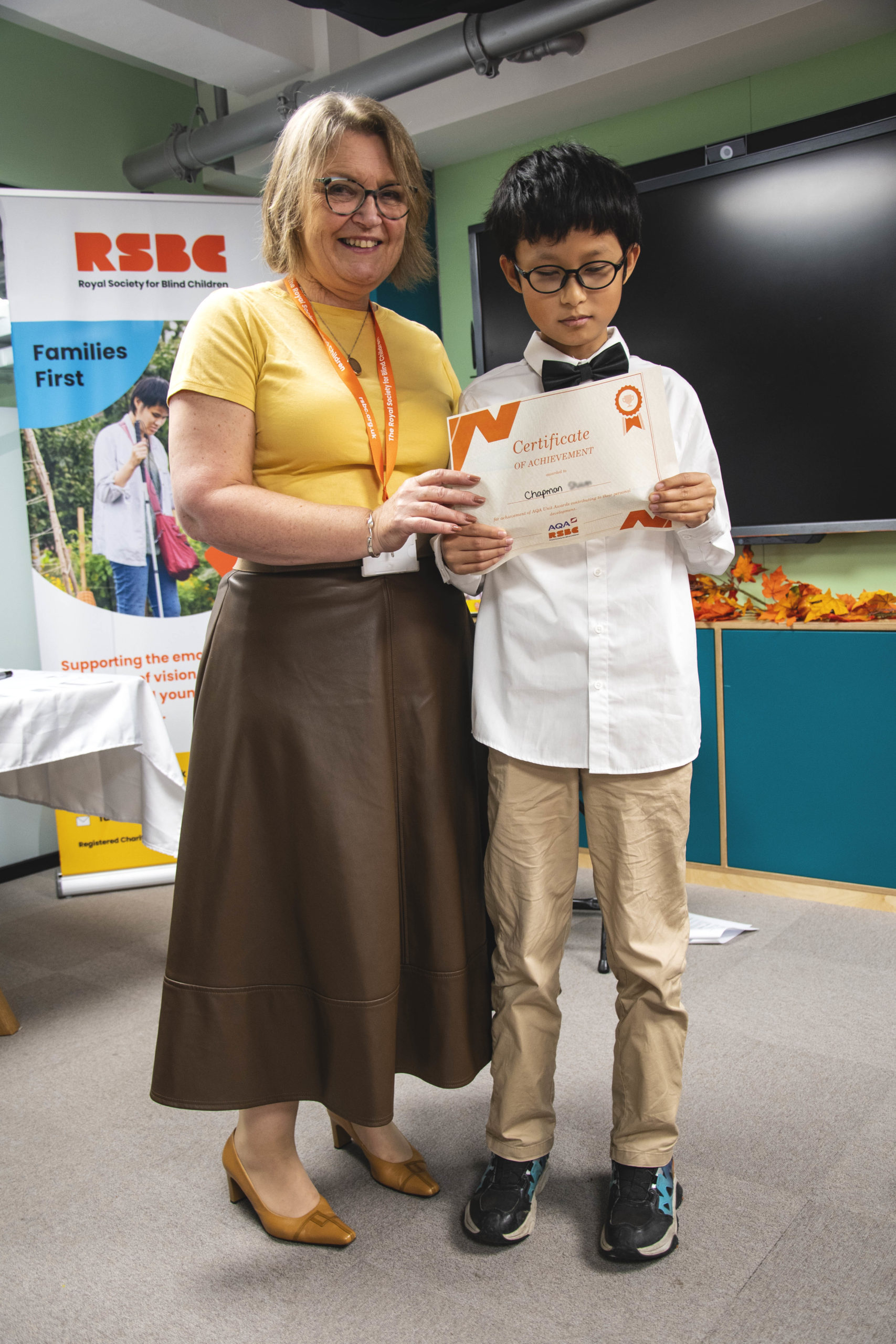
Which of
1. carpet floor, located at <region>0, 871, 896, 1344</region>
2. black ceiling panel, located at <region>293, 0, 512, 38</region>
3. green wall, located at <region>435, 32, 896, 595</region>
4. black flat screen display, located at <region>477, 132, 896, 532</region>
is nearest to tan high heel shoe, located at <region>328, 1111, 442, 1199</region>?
carpet floor, located at <region>0, 871, 896, 1344</region>

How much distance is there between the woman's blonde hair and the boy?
137 mm

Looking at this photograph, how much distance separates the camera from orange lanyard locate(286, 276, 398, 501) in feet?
4.50

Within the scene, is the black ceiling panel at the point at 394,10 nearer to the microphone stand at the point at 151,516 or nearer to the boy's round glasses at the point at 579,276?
the microphone stand at the point at 151,516

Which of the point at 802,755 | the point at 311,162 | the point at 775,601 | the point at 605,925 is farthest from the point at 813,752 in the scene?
the point at 311,162

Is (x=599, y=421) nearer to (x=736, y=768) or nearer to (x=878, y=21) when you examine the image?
(x=736, y=768)

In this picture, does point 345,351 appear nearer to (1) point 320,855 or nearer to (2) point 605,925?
(1) point 320,855

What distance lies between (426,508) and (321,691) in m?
0.30


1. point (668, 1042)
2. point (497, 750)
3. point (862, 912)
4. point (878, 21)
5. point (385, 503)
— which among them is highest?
point (878, 21)

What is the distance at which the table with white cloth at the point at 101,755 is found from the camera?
8.18 ft

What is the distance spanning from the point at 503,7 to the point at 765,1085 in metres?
3.15

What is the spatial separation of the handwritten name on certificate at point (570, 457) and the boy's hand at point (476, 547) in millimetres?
14

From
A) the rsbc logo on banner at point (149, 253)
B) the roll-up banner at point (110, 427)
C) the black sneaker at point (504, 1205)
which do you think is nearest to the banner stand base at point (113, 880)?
the roll-up banner at point (110, 427)

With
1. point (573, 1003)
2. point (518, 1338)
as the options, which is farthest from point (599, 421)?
point (573, 1003)

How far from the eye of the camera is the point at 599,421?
1.26 m
